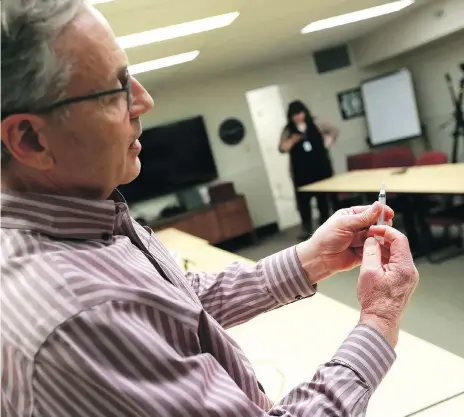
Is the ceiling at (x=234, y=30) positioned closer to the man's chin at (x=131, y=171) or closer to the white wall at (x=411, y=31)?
the white wall at (x=411, y=31)

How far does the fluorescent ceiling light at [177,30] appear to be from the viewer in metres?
4.37

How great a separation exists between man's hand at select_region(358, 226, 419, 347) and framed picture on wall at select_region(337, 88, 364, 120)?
741 cm

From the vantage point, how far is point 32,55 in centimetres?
61

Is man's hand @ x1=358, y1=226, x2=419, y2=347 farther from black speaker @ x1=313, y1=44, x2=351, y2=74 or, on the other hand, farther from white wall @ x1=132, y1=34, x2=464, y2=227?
black speaker @ x1=313, y1=44, x2=351, y2=74

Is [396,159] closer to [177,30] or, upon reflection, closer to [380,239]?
[177,30]

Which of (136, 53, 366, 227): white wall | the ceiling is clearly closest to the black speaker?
(136, 53, 366, 227): white wall

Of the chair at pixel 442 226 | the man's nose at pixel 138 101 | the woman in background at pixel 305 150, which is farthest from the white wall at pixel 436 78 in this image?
the man's nose at pixel 138 101

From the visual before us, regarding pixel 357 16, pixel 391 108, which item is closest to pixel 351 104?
pixel 391 108

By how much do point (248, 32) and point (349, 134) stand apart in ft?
10.5

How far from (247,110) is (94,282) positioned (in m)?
7.26

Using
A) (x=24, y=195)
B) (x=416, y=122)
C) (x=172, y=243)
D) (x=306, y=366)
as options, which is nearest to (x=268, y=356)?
(x=306, y=366)

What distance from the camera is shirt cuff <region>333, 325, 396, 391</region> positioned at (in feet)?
2.25

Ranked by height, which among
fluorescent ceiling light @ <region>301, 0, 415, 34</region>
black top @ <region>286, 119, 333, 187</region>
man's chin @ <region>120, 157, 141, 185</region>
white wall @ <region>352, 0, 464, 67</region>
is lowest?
black top @ <region>286, 119, 333, 187</region>

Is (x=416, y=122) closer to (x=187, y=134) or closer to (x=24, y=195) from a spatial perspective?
(x=187, y=134)
